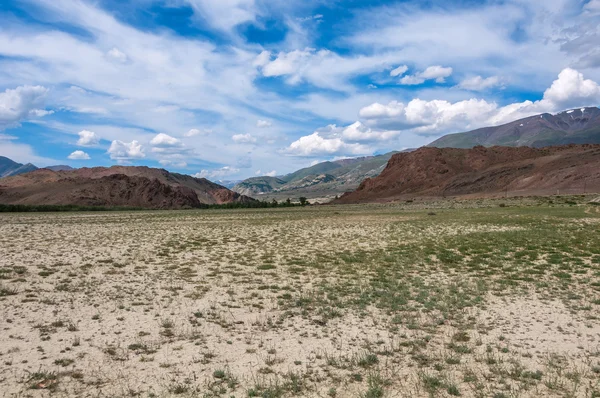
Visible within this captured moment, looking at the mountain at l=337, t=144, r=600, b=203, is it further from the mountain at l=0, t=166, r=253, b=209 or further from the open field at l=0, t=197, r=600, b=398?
the open field at l=0, t=197, r=600, b=398

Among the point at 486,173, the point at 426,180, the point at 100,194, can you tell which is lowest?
the point at 426,180

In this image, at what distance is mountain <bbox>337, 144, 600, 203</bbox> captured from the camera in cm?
10238

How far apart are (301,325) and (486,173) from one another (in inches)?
5380

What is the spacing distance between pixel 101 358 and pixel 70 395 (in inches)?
55.6

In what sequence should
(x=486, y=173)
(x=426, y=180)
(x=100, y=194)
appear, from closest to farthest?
(x=100, y=194) < (x=486, y=173) < (x=426, y=180)

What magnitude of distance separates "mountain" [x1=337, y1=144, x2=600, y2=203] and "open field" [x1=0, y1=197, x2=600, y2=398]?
9909cm

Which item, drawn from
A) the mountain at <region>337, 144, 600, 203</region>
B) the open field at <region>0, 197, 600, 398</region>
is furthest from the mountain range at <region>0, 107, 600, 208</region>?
the open field at <region>0, 197, 600, 398</region>

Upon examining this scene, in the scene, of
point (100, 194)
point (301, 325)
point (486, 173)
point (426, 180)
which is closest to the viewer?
point (301, 325)

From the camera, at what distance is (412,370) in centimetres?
705

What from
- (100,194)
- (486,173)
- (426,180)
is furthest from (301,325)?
(426,180)

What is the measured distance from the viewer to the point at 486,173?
130m

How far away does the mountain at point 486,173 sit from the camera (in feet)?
336

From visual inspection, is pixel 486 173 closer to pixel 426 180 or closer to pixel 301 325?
pixel 426 180

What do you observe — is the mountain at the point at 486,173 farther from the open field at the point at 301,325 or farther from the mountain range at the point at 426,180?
the open field at the point at 301,325
